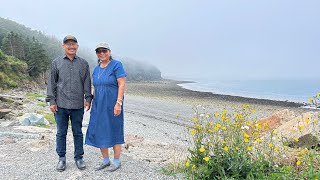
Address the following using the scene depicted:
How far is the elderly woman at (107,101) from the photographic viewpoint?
202 inches

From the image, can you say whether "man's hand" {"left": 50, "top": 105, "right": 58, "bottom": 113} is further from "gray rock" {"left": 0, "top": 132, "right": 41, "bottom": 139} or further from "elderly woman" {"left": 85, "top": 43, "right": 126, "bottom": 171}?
"gray rock" {"left": 0, "top": 132, "right": 41, "bottom": 139}

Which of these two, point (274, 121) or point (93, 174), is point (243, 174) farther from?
point (274, 121)

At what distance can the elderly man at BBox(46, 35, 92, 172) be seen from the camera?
5.32 m

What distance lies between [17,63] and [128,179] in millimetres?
43350

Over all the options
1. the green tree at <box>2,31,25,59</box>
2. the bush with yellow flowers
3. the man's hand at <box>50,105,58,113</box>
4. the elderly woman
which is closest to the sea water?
the green tree at <box>2,31,25,59</box>

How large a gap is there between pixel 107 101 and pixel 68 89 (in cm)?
76

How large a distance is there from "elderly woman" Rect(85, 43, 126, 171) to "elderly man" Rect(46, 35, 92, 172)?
0.30m

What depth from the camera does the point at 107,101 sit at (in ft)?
17.0

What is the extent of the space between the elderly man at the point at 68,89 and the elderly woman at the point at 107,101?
30cm

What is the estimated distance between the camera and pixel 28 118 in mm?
10625

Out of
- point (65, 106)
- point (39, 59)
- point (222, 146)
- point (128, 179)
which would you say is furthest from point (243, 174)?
point (39, 59)

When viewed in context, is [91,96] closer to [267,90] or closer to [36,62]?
[36,62]

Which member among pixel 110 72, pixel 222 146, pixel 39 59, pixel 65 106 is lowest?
pixel 222 146

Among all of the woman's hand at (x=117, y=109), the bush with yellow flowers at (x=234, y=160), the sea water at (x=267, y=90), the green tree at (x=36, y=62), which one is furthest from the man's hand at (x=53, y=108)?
the sea water at (x=267, y=90)
